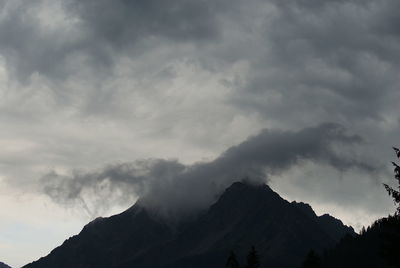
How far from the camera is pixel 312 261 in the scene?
95.4 metres

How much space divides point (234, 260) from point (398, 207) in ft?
194

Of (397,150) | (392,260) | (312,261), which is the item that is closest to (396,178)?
(397,150)

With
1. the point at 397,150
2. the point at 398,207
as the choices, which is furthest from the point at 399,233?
the point at 397,150

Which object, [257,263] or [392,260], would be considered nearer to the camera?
[392,260]

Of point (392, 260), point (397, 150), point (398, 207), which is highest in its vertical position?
point (397, 150)

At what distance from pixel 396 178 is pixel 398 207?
219 cm

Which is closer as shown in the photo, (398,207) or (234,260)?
(398,207)

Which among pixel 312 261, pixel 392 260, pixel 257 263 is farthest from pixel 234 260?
pixel 392 260

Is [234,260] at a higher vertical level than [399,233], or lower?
higher

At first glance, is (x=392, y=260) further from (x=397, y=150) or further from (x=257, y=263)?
(x=257, y=263)

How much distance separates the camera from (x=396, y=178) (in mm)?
44719

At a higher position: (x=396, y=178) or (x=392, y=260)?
(x=396, y=178)

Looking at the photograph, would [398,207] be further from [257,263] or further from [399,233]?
Result: [257,263]

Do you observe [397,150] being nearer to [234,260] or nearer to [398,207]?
[398,207]
